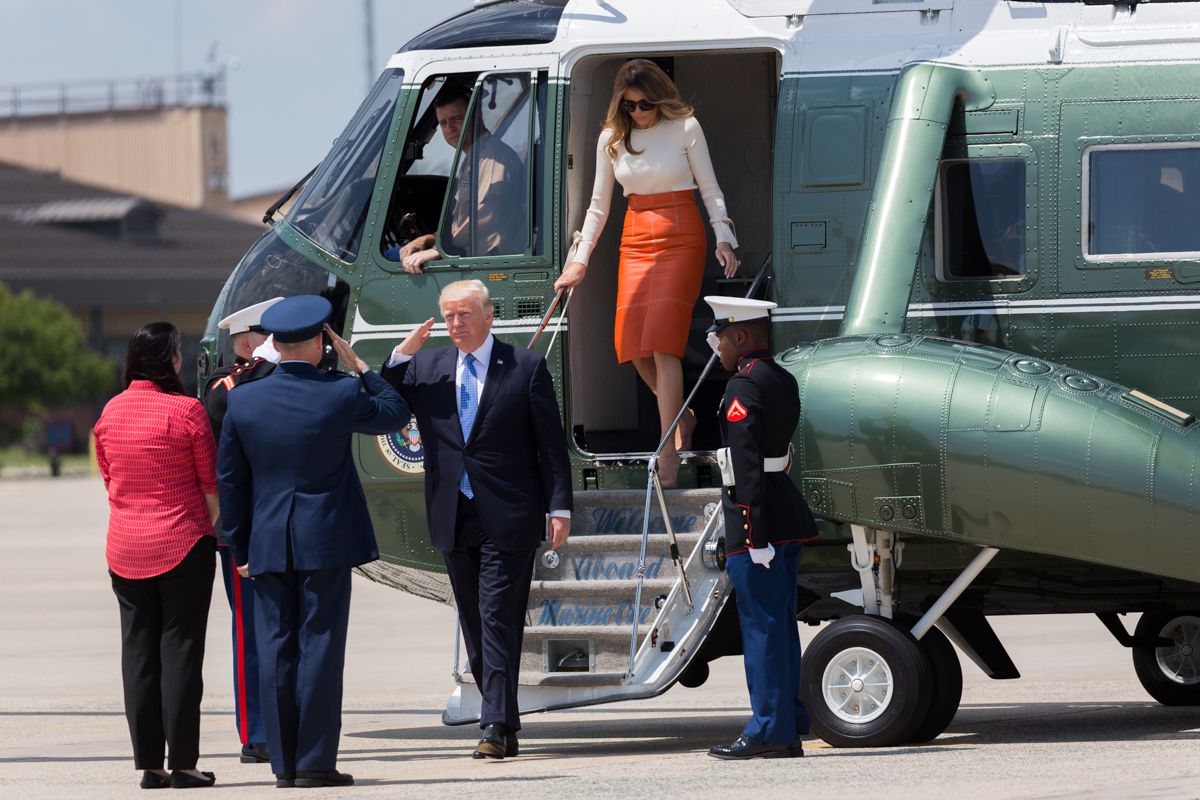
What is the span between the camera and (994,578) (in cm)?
959

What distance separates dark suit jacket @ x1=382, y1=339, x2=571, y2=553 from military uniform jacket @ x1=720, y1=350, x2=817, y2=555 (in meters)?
0.73

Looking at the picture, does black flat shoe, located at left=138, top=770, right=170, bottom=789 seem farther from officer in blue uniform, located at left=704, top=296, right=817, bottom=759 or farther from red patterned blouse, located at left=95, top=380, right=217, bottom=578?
officer in blue uniform, located at left=704, top=296, right=817, bottom=759

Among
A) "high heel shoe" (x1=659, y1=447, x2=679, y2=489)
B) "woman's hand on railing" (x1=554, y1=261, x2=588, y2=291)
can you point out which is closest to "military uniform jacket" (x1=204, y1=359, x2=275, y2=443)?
"woman's hand on railing" (x1=554, y1=261, x2=588, y2=291)

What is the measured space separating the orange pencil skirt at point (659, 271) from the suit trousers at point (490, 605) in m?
1.43

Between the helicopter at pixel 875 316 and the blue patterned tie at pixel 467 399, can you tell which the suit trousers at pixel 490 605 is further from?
the helicopter at pixel 875 316

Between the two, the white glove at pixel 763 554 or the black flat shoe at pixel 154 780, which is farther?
the white glove at pixel 763 554

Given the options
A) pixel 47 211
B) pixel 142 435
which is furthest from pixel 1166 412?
pixel 47 211

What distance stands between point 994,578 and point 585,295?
2578 mm

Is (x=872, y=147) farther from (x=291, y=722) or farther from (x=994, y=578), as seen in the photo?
(x=291, y=722)

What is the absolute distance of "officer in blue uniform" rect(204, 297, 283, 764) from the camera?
339 inches

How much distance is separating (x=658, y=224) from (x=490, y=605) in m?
2.22

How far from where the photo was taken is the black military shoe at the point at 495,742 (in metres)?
8.43

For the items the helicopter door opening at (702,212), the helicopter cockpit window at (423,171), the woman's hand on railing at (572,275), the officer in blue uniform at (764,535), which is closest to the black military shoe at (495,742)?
the officer in blue uniform at (764,535)

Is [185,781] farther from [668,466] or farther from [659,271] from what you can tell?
[659,271]
